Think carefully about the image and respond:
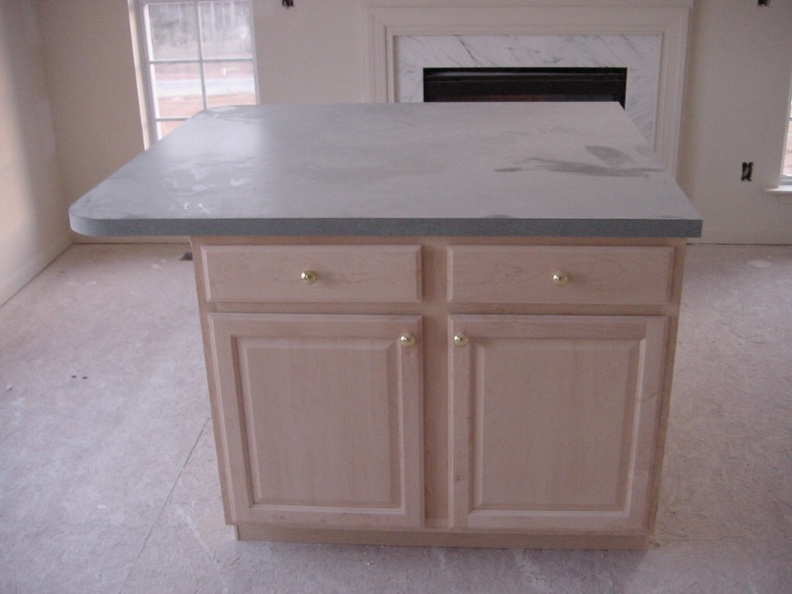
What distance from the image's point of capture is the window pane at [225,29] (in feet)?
13.6

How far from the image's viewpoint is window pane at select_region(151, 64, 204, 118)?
4281mm

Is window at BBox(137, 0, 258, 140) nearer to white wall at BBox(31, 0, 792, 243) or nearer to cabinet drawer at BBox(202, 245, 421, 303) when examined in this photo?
white wall at BBox(31, 0, 792, 243)

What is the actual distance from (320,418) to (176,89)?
275 centimetres

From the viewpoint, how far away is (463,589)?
211cm

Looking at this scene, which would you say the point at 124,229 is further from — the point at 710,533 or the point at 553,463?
the point at 710,533

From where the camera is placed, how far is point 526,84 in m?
4.11

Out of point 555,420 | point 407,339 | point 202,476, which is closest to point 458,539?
point 555,420

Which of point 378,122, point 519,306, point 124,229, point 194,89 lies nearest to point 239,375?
point 124,229

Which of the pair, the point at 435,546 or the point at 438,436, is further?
the point at 435,546

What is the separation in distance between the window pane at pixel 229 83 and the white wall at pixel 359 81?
7.0 inches

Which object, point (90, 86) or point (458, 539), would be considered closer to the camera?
point (458, 539)

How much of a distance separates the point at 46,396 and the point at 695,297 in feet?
7.95

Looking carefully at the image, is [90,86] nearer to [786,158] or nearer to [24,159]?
[24,159]

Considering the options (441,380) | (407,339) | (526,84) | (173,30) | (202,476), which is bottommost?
(202,476)
